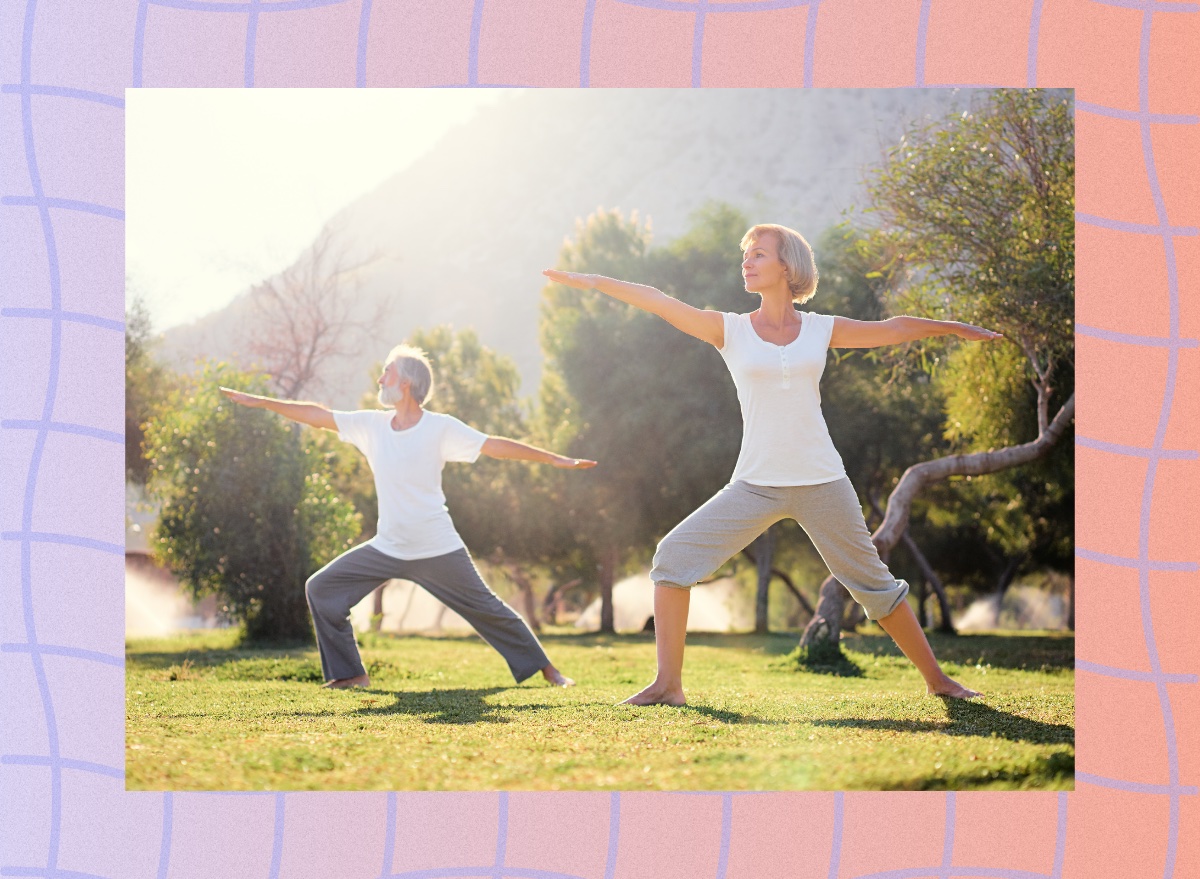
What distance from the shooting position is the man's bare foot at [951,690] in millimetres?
4488

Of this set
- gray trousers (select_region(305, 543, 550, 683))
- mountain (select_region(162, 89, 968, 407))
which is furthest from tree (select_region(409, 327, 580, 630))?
gray trousers (select_region(305, 543, 550, 683))

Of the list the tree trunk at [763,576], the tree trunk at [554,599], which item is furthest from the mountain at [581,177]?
the tree trunk at [554,599]

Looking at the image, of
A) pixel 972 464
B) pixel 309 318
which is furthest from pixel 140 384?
pixel 972 464

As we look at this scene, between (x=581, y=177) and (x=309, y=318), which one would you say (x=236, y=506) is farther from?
(x=581, y=177)

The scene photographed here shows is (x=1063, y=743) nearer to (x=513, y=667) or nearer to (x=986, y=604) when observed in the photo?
(x=513, y=667)

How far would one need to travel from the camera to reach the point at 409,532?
5359 mm

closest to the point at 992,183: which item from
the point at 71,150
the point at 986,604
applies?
the point at 71,150

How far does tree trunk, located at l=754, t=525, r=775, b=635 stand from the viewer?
1566 centimetres

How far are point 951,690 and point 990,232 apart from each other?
3.78 m

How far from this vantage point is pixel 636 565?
20438 mm

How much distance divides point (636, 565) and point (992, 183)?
14.3 m

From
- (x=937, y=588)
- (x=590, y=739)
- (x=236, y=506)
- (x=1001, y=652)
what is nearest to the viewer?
(x=590, y=739)

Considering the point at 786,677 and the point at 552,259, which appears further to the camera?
the point at 552,259

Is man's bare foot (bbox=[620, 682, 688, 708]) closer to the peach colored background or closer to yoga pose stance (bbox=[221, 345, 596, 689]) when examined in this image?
the peach colored background
